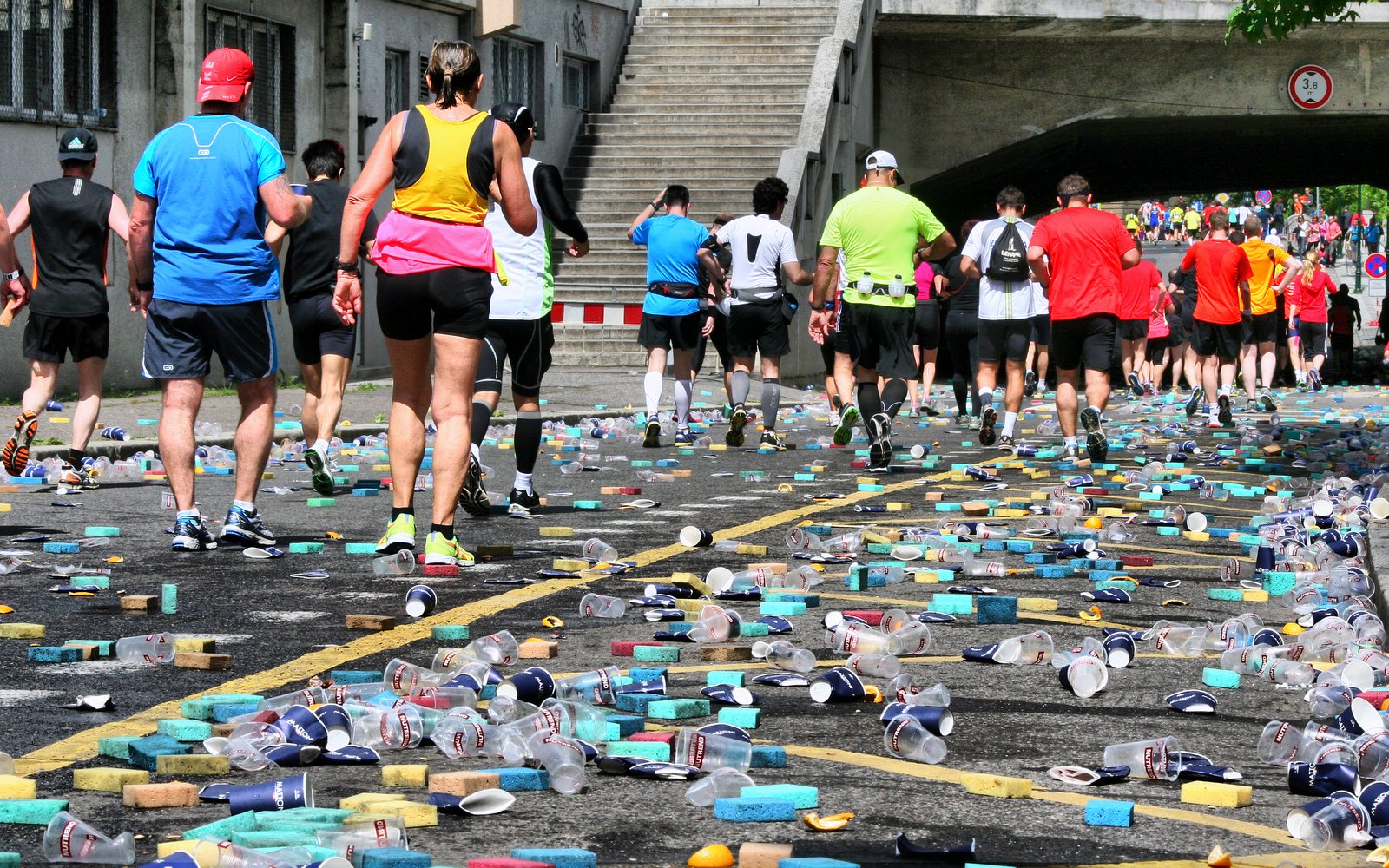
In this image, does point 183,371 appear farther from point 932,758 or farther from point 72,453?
point 932,758

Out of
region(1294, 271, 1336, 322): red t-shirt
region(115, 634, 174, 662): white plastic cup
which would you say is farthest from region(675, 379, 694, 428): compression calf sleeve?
region(1294, 271, 1336, 322): red t-shirt

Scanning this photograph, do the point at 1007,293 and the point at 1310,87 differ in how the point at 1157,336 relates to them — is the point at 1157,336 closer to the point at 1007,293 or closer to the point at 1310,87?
the point at 1310,87

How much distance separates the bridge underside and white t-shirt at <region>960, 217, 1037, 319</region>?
2097cm

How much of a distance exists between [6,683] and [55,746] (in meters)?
0.90

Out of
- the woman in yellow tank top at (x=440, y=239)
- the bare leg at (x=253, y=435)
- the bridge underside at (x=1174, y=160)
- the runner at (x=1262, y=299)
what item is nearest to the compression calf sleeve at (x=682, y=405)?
the runner at (x=1262, y=299)

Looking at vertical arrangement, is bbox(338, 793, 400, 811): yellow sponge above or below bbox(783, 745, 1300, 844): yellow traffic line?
above

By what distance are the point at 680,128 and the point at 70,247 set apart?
776 inches

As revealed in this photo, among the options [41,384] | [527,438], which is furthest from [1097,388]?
[41,384]

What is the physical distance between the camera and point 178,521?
8.59 meters

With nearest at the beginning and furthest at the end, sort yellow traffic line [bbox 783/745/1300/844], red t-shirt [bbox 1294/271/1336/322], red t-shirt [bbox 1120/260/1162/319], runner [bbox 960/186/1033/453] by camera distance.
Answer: yellow traffic line [bbox 783/745/1300/844] → runner [bbox 960/186/1033/453] → red t-shirt [bbox 1120/260/1162/319] → red t-shirt [bbox 1294/271/1336/322]

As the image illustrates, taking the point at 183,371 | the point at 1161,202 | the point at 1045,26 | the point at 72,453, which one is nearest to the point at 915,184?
the point at 1045,26

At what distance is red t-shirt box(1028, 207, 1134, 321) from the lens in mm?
14102

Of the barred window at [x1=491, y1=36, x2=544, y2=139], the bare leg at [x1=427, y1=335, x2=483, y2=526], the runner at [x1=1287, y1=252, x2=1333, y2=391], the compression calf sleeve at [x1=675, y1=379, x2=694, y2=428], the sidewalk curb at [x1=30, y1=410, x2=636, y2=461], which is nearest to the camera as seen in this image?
the bare leg at [x1=427, y1=335, x2=483, y2=526]

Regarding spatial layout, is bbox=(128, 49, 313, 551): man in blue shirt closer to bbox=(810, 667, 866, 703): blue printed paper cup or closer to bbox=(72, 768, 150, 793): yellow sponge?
bbox=(810, 667, 866, 703): blue printed paper cup
